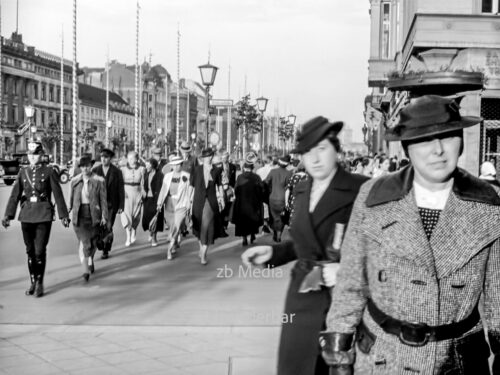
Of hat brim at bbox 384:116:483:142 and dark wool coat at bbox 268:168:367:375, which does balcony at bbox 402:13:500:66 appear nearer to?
dark wool coat at bbox 268:168:367:375

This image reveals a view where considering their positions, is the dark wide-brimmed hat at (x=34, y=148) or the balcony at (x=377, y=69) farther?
the balcony at (x=377, y=69)

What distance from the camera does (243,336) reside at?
6910 mm

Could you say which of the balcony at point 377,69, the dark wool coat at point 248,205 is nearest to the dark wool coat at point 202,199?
the dark wool coat at point 248,205

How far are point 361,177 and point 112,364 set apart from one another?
277 centimetres

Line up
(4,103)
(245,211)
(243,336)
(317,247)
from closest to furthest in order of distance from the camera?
(317,247)
(243,336)
(245,211)
(4,103)

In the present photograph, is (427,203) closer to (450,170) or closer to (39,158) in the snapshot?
(450,170)

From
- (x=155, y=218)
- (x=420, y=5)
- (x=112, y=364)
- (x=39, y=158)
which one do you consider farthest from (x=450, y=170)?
(x=420, y=5)

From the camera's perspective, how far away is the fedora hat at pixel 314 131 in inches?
159

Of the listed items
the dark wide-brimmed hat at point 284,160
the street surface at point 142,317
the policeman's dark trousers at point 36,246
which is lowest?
the street surface at point 142,317

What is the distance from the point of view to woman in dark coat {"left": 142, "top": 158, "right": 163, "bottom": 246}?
1469cm

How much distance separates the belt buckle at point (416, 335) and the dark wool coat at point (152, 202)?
11.9 metres

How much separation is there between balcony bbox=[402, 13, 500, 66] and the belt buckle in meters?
15.7

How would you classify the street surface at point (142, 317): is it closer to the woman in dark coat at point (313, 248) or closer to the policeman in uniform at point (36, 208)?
the policeman in uniform at point (36, 208)

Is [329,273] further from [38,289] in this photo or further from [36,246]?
[36,246]
